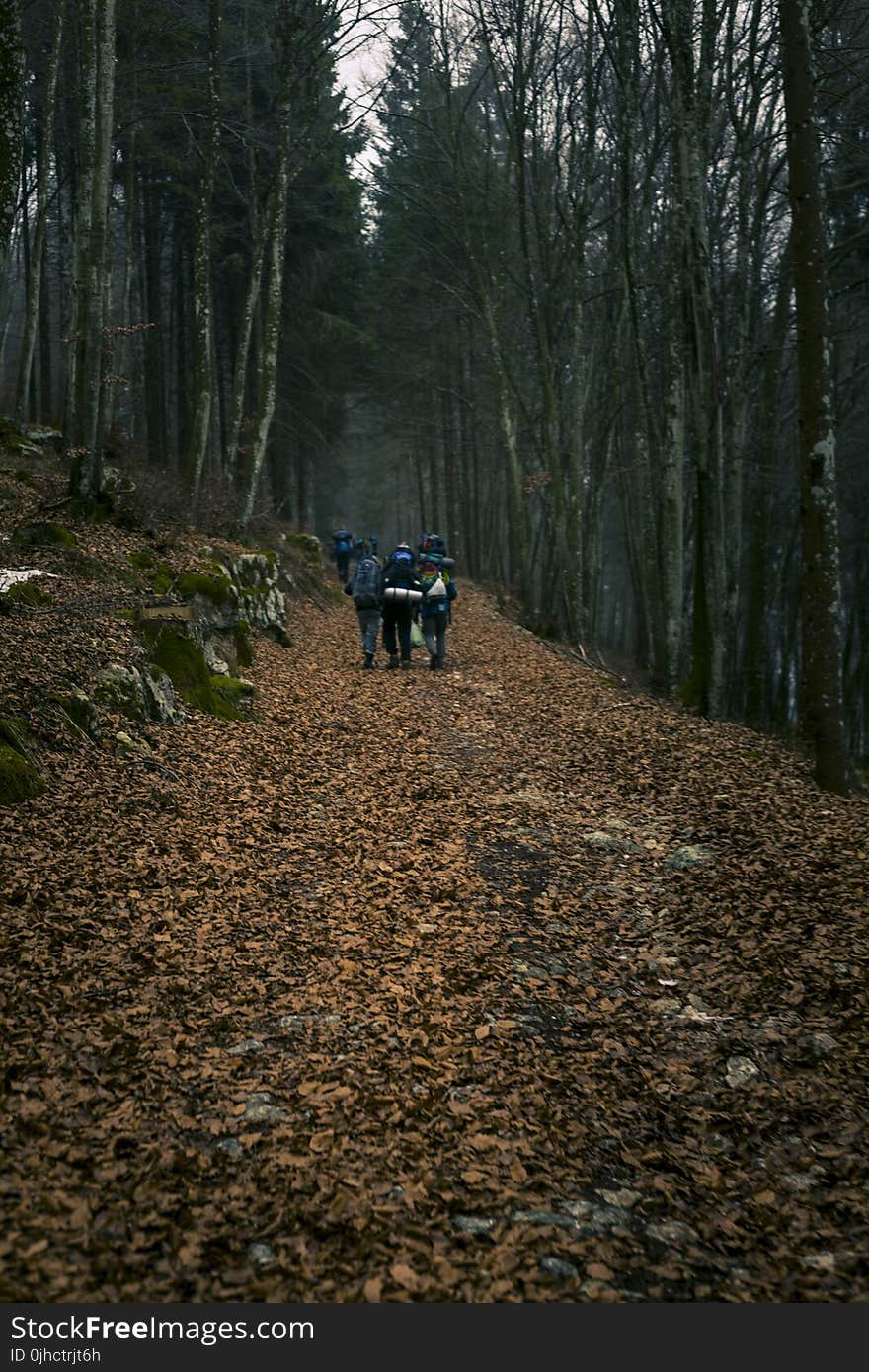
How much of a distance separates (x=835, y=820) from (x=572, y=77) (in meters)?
16.6

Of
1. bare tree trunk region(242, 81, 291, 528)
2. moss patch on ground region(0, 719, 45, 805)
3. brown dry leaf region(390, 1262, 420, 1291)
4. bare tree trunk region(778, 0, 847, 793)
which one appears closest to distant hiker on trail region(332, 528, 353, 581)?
bare tree trunk region(242, 81, 291, 528)

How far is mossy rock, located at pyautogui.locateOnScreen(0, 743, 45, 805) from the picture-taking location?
5.51 metres

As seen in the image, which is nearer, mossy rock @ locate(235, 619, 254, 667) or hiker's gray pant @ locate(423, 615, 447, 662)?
mossy rock @ locate(235, 619, 254, 667)

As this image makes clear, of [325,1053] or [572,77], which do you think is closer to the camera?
[325,1053]

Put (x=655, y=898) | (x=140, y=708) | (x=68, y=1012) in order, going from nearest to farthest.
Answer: (x=68, y=1012)
(x=655, y=898)
(x=140, y=708)

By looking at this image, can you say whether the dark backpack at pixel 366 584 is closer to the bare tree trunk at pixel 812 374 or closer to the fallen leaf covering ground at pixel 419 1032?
the fallen leaf covering ground at pixel 419 1032

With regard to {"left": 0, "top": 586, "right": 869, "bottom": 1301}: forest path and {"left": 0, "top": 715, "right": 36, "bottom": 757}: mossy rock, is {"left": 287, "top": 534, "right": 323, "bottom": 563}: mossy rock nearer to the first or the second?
{"left": 0, "top": 586, "right": 869, "bottom": 1301}: forest path

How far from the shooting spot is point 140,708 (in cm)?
771

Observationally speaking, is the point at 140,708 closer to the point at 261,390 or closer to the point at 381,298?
the point at 261,390

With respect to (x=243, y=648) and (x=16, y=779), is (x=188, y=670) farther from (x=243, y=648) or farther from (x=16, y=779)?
(x=16, y=779)

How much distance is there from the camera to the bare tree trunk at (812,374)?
25.0 ft

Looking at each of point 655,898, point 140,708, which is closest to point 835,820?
point 655,898

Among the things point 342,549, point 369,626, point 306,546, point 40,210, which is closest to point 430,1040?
point 369,626

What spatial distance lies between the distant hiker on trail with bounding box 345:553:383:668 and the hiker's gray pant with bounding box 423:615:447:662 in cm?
84
